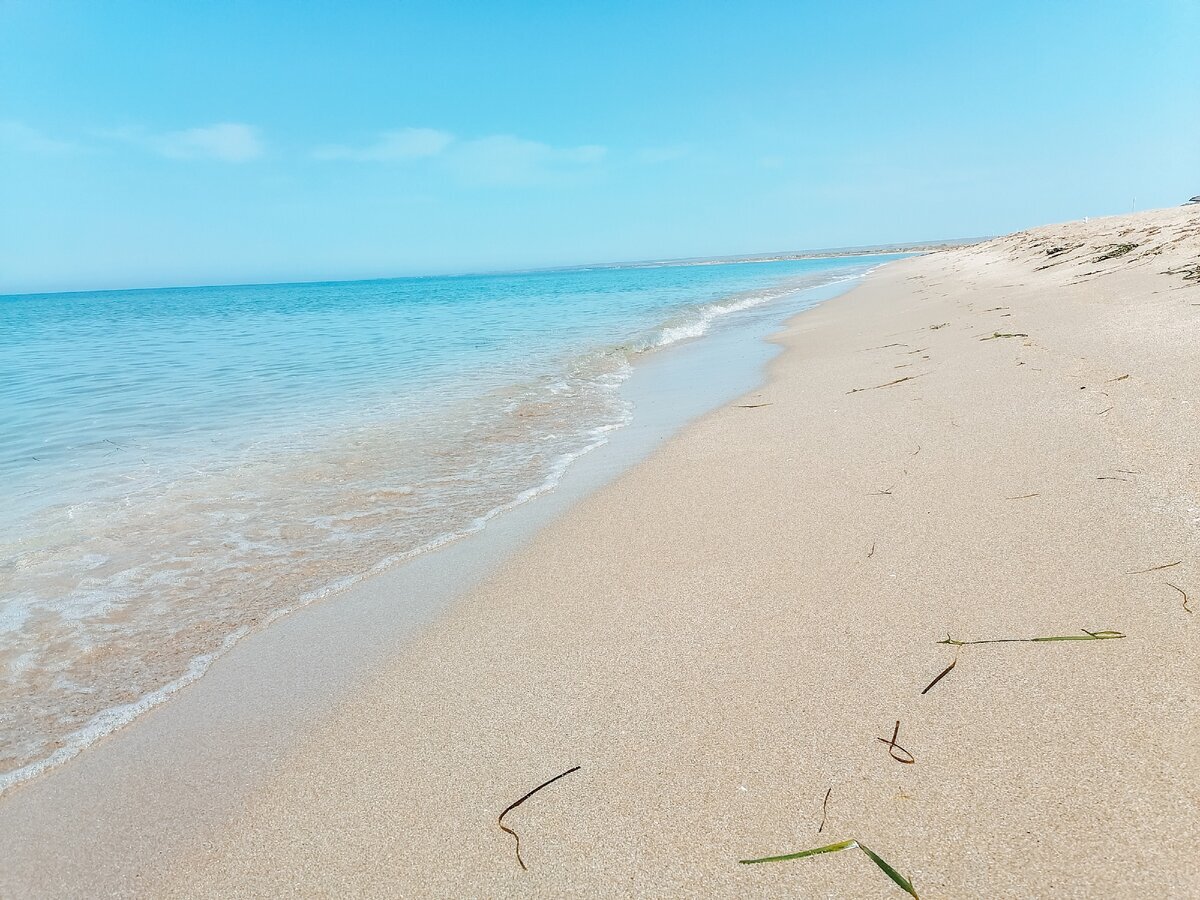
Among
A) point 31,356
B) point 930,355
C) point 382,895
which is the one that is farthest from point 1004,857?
point 31,356

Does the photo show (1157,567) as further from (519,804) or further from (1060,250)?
(1060,250)

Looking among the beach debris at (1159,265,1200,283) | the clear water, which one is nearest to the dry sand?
the clear water

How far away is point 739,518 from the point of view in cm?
326

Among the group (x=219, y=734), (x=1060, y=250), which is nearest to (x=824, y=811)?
(x=219, y=734)

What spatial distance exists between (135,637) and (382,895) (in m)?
2.04

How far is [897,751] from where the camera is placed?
1.62 metres

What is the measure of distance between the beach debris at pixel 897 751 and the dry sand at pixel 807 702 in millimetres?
18

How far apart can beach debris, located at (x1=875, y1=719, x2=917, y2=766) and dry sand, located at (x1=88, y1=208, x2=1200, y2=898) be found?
18mm

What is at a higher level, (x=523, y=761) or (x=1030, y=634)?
(x=1030, y=634)

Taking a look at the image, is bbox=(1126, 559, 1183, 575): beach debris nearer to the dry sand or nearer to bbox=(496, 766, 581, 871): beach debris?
the dry sand

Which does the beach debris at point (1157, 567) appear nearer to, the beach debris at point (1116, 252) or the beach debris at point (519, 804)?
the beach debris at point (519, 804)

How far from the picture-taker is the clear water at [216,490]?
8.82 ft

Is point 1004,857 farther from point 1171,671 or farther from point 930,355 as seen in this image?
point 930,355

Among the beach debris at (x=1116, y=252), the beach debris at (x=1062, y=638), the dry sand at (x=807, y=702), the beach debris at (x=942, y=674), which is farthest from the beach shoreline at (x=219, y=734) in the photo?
the beach debris at (x=1116, y=252)
